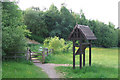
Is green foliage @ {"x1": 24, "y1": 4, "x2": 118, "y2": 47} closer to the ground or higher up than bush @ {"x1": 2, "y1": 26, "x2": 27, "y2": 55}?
higher up

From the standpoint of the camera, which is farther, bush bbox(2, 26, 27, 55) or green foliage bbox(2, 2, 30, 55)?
bush bbox(2, 26, 27, 55)

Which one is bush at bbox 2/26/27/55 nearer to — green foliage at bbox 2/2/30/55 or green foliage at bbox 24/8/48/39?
green foliage at bbox 2/2/30/55

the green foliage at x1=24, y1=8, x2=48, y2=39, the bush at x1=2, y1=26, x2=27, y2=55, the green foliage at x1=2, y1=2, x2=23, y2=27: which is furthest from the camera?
the green foliage at x1=24, y1=8, x2=48, y2=39

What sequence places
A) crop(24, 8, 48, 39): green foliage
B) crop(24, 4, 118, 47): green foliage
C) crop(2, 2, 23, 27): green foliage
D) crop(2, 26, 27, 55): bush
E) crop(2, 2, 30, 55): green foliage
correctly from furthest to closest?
crop(24, 8, 48, 39): green foliage
crop(24, 4, 118, 47): green foliage
crop(2, 2, 23, 27): green foliage
crop(2, 26, 27, 55): bush
crop(2, 2, 30, 55): green foliage

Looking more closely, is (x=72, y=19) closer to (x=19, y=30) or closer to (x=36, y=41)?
(x=36, y=41)

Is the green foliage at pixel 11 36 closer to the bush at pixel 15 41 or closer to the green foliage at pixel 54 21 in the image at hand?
the bush at pixel 15 41

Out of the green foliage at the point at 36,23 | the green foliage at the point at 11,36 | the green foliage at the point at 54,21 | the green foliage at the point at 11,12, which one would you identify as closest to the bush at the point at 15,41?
the green foliage at the point at 11,36

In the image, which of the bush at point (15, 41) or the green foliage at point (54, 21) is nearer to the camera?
the bush at point (15, 41)

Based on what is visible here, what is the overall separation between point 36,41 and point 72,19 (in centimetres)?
1186

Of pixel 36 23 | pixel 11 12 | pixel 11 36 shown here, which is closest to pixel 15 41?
pixel 11 36

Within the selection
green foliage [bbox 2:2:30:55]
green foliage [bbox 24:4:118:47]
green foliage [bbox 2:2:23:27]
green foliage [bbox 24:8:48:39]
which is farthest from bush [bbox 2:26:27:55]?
green foliage [bbox 24:8:48:39]

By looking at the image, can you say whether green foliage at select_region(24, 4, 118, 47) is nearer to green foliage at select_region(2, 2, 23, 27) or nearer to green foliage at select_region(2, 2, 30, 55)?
green foliage at select_region(2, 2, 23, 27)

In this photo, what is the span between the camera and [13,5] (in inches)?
711

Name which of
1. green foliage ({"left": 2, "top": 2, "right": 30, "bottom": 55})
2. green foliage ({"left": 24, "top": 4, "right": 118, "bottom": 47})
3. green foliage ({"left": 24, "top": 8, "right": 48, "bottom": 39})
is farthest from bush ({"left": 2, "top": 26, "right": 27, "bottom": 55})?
green foliage ({"left": 24, "top": 8, "right": 48, "bottom": 39})
